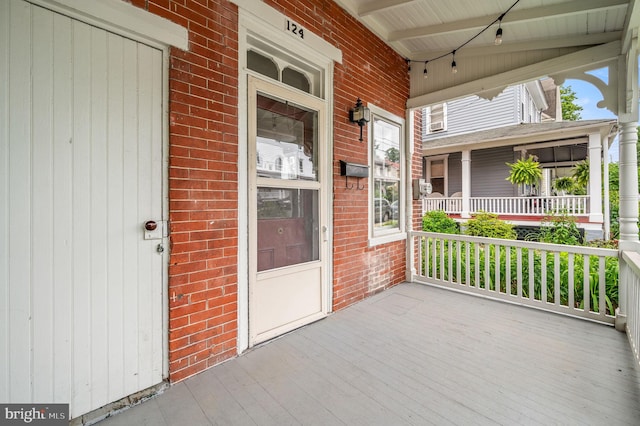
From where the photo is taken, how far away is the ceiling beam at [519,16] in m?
2.67

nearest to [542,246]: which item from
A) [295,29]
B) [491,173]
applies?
[295,29]

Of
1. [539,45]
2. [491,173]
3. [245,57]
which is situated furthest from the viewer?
[491,173]

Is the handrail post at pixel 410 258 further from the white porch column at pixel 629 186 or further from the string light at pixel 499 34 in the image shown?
the string light at pixel 499 34

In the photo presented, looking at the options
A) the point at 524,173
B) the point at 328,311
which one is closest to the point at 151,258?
the point at 328,311

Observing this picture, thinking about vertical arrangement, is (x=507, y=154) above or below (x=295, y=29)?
above

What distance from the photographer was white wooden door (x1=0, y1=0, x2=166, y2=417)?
1.45m

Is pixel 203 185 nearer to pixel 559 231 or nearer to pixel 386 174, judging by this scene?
pixel 386 174

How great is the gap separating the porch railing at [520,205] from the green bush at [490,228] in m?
1.87

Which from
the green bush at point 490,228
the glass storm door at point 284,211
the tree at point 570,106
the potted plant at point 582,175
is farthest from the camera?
the tree at point 570,106

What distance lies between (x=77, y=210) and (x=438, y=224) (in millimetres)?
7753

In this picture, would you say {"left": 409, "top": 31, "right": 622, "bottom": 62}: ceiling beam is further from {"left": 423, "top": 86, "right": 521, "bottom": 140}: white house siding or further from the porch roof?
{"left": 423, "top": 86, "right": 521, "bottom": 140}: white house siding

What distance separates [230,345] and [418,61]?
4538 millimetres

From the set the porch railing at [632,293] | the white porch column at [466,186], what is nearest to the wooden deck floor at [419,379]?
the porch railing at [632,293]

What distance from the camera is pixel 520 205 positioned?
340 inches
